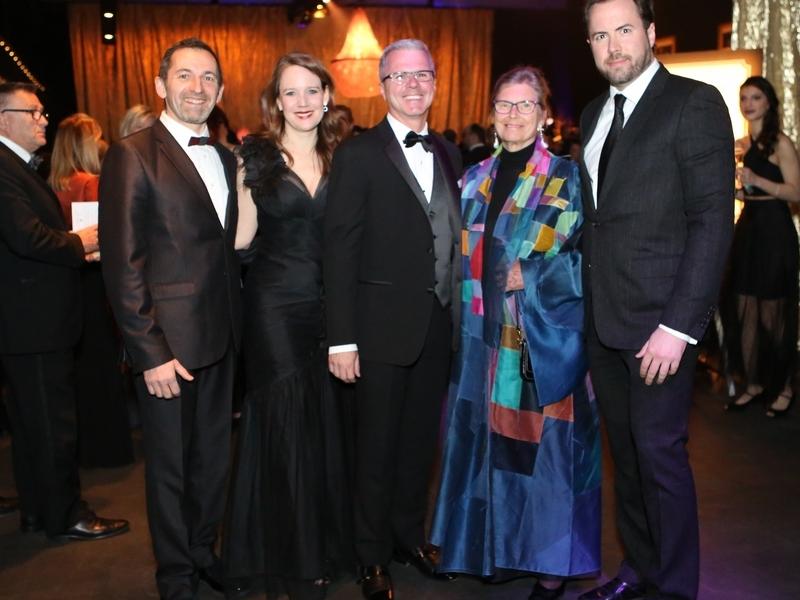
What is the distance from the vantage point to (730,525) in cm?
327

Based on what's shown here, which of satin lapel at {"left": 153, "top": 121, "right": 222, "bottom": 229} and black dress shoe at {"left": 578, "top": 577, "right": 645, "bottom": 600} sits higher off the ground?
satin lapel at {"left": 153, "top": 121, "right": 222, "bottom": 229}

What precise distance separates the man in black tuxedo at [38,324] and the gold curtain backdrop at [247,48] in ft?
29.1

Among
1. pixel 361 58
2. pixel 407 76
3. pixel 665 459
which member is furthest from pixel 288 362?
pixel 361 58

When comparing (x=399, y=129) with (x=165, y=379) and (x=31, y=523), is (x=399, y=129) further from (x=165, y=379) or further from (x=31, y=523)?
(x=31, y=523)

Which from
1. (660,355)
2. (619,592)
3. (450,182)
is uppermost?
(450,182)

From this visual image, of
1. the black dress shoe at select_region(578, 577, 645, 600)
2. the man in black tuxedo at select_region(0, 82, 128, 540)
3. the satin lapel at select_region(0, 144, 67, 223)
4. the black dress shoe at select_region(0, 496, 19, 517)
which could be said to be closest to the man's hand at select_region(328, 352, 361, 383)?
the black dress shoe at select_region(578, 577, 645, 600)

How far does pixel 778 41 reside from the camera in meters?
5.28

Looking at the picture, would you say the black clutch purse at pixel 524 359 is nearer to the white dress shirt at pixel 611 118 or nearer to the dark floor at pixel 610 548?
the white dress shirt at pixel 611 118

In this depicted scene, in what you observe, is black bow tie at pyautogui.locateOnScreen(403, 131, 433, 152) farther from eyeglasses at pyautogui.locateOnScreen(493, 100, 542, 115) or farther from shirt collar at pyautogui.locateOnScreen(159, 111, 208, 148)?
shirt collar at pyautogui.locateOnScreen(159, 111, 208, 148)

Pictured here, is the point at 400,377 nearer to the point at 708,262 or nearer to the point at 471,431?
the point at 471,431

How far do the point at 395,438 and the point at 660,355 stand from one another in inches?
36.6

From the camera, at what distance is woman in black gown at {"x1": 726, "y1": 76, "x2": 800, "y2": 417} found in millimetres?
4516

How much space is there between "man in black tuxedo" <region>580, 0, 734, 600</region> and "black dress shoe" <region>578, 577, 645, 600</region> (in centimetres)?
17

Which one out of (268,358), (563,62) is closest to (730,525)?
(268,358)
